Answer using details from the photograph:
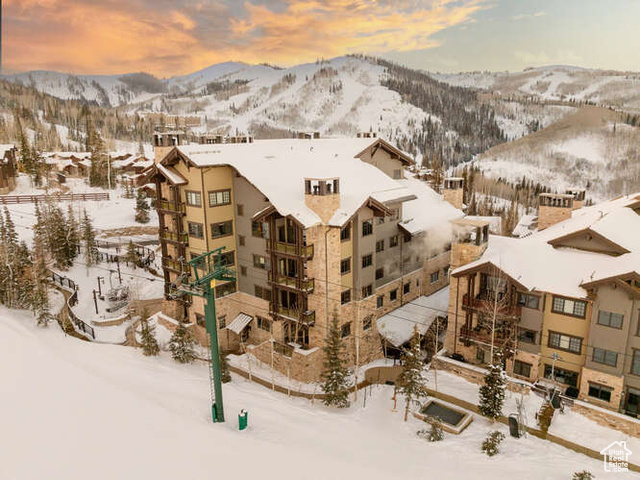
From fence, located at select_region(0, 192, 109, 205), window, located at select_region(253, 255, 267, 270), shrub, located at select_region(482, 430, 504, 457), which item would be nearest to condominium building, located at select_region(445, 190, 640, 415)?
shrub, located at select_region(482, 430, 504, 457)

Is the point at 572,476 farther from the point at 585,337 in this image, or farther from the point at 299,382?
the point at 299,382

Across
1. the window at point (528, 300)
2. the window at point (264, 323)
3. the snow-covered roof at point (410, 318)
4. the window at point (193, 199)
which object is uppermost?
the window at point (193, 199)

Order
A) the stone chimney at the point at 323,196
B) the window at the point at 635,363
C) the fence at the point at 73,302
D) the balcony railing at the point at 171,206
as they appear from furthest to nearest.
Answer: the fence at the point at 73,302, the balcony railing at the point at 171,206, the stone chimney at the point at 323,196, the window at the point at 635,363

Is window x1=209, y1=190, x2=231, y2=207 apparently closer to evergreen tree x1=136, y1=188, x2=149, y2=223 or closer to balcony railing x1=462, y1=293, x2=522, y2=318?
balcony railing x1=462, y1=293, x2=522, y2=318

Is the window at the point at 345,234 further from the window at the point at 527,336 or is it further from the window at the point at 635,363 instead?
the window at the point at 635,363

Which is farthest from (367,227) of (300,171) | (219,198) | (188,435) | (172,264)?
(188,435)

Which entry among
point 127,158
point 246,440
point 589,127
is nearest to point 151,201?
point 127,158

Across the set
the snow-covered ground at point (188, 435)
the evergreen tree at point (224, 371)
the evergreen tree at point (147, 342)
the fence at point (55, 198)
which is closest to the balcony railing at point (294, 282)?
the evergreen tree at point (224, 371)
